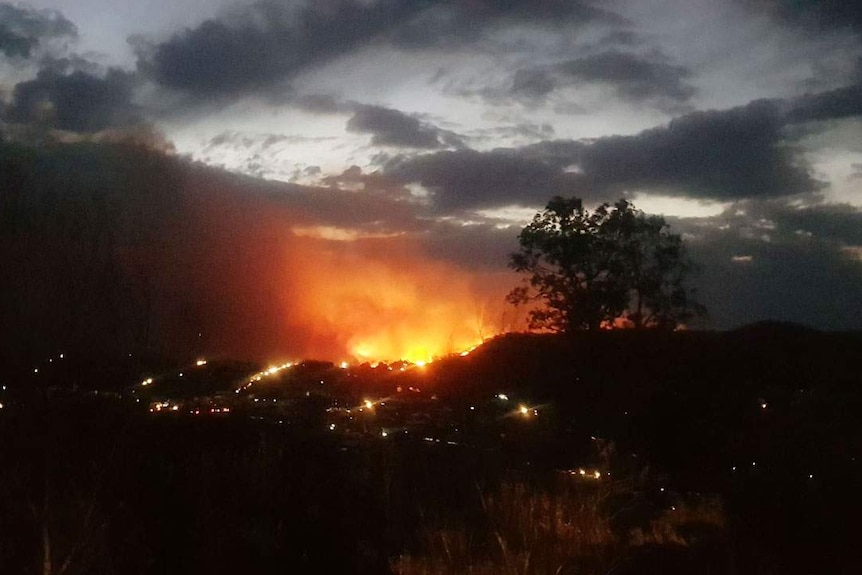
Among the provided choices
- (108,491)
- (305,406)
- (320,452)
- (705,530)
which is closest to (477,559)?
(705,530)

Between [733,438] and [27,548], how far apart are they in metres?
11.8

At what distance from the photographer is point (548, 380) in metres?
30.5

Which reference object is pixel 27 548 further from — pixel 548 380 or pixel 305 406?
pixel 548 380

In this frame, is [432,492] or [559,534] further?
[432,492]

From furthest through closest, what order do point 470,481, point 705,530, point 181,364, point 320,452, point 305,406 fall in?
point 181,364 → point 305,406 → point 320,452 → point 470,481 → point 705,530

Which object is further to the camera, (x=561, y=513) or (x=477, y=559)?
(x=561, y=513)

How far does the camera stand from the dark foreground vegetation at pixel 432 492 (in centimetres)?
822

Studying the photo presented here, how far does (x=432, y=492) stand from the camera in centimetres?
1132

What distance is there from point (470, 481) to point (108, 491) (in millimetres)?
4144

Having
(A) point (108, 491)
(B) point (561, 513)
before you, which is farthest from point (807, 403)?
(A) point (108, 491)

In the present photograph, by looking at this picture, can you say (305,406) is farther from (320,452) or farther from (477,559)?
(477,559)

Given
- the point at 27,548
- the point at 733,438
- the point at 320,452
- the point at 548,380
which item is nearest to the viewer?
the point at 27,548

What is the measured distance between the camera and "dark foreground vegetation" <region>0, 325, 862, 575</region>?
8.22 m

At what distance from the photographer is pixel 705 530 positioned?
393 inches
